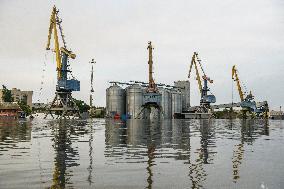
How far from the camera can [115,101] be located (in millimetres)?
194250

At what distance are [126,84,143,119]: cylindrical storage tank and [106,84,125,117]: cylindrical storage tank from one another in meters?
5.50

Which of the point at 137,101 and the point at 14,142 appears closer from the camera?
the point at 14,142

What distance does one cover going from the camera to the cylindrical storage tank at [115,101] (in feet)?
636

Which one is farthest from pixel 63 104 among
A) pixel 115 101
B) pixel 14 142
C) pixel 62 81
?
pixel 14 142

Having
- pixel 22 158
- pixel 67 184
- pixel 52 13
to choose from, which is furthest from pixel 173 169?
pixel 52 13

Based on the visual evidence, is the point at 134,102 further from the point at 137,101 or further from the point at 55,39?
the point at 55,39

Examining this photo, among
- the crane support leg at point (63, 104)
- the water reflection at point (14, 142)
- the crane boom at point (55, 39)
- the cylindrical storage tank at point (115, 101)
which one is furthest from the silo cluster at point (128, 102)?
the water reflection at point (14, 142)

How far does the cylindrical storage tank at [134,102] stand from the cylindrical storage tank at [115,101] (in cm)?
550

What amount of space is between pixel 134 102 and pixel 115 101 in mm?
12665

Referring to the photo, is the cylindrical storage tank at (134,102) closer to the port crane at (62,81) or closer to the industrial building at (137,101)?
the industrial building at (137,101)

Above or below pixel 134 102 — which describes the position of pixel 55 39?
above

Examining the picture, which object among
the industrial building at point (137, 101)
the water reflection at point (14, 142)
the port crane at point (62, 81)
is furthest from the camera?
the industrial building at point (137, 101)

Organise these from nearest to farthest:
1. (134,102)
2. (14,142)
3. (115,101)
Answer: (14,142), (134,102), (115,101)

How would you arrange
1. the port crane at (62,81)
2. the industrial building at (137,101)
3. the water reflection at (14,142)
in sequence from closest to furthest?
the water reflection at (14,142)
the port crane at (62,81)
the industrial building at (137,101)
